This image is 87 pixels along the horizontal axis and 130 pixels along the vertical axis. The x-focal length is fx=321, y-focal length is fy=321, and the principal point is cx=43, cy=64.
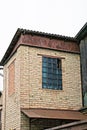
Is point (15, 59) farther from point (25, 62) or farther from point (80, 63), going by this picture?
point (80, 63)

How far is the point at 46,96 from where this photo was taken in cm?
1543

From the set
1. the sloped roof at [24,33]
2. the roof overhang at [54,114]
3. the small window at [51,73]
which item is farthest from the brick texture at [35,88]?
the sloped roof at [24,33]

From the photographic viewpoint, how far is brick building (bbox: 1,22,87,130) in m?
14.8

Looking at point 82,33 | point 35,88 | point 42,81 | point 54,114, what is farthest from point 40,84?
point 82,33

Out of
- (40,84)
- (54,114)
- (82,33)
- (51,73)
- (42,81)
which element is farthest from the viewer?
(82,33)

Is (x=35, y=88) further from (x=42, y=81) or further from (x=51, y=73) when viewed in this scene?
(x=51, y=73)

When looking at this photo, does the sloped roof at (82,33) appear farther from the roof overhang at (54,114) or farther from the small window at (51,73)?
the roof overhang at (54,114)

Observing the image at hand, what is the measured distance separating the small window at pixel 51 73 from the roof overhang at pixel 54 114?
4.49 ft

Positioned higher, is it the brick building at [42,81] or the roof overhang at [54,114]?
the brick building at [42,81]

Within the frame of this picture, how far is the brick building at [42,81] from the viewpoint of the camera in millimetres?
14750

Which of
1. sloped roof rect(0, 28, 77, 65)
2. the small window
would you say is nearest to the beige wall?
the small window

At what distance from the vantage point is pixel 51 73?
53.0 ft

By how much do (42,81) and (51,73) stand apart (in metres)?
0.77

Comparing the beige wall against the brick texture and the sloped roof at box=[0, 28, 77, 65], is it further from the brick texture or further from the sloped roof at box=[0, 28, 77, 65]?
the sloped roof at box=[0, 28, 77, 65]
